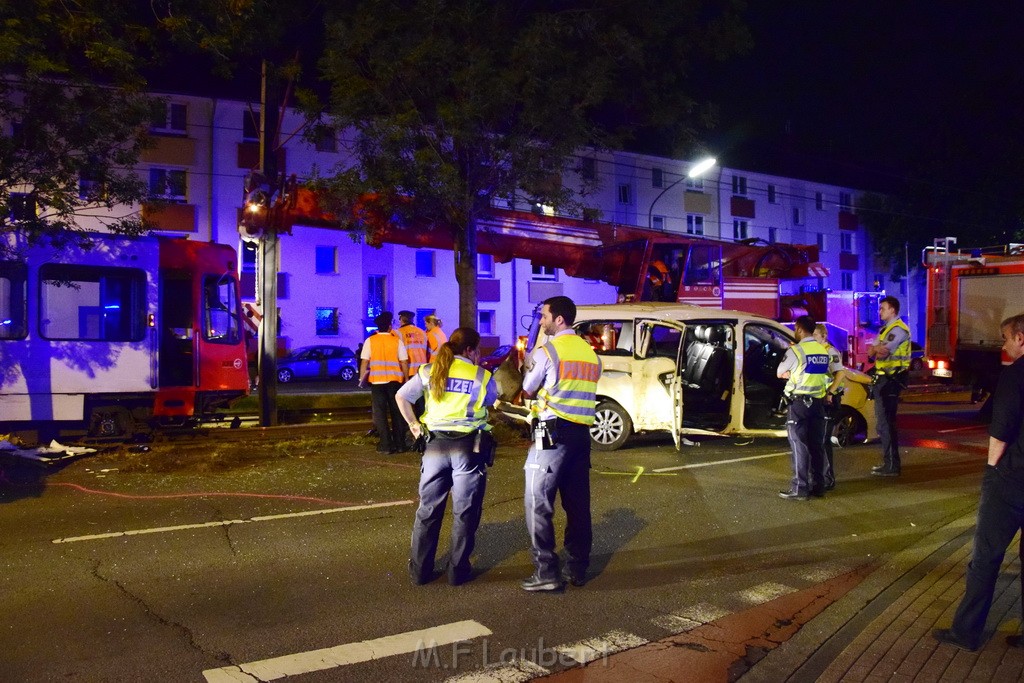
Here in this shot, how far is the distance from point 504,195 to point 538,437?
9384 millimetres

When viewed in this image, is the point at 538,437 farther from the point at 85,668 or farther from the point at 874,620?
the point at 85,668

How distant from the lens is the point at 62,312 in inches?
448

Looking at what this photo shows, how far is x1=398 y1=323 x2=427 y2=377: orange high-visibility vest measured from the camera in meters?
11.4

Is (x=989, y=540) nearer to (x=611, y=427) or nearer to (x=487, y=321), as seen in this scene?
(x=611, y=427)

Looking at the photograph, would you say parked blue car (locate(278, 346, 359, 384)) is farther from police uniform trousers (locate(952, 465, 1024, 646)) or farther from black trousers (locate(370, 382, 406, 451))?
police uniform trousers (locate(952, 465, 1024, 646))

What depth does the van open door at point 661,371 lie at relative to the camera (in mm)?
10242

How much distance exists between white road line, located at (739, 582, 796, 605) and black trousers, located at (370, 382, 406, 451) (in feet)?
19.4

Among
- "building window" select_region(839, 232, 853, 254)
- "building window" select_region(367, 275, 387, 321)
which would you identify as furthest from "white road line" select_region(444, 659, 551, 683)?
"building window" select_region(839, 232, 853, 254)

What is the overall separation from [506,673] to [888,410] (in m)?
6.53

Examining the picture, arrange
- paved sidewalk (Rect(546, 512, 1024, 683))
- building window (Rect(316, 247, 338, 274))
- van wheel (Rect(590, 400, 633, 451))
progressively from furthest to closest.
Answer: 1. building window (Rect(316, 247, 338, 274))
2. van wheel (Rect(590, 400, 633, 451))
3. paved sidewalk (Rect(546, 512, 1024, 683))

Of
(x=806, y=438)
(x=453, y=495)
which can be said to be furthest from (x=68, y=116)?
(x=806, y=438)

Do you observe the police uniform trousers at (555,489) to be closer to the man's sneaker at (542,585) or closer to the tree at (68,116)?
the man's sneaker at (542,585)

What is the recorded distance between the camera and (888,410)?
9.28 m

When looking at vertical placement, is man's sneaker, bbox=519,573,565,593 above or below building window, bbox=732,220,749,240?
below
